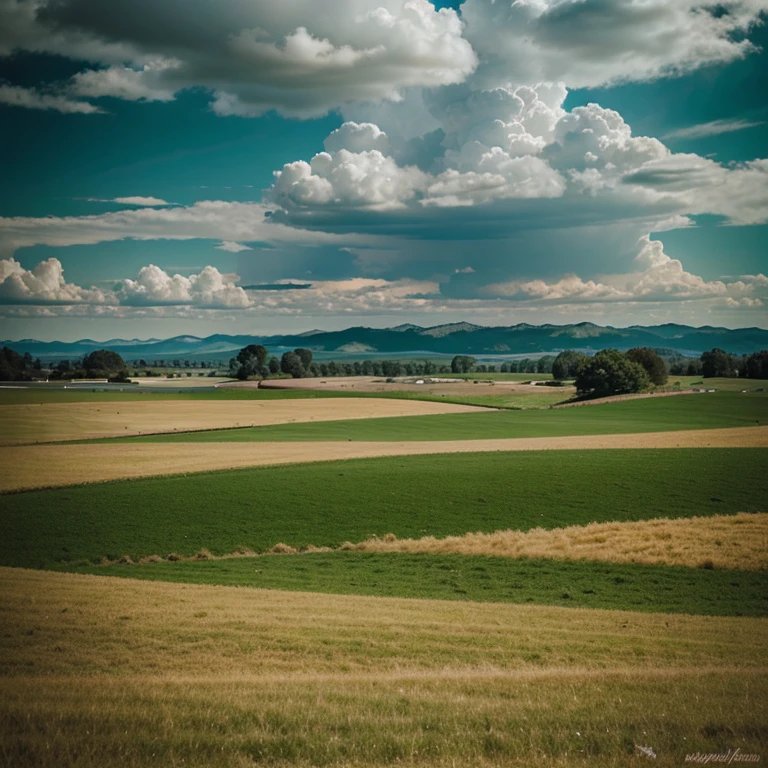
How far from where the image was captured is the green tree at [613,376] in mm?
118062

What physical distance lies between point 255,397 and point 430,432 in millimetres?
50932

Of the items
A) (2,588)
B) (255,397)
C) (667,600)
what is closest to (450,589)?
(667,600)

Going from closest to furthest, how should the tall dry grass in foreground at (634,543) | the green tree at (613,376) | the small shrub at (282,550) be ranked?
1. the tall dry grass in foreground at (634,543)
2. the small shrub at (282,550)
3. the green tree at (613,376)

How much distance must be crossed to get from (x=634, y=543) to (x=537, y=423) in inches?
2232

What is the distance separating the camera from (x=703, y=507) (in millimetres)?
35188

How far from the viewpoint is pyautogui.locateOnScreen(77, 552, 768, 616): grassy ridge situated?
19750 millimetres

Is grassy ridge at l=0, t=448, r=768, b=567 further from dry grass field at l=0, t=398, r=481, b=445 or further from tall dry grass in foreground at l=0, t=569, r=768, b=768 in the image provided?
dry grass field at l=0, t=398, r=481, b=445

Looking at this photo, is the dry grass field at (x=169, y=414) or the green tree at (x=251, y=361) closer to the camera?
the dry grass field at (x=169, y=414)

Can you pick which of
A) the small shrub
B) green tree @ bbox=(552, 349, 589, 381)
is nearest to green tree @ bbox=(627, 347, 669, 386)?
green tree @ bbox=(552, 349, 589, 381)

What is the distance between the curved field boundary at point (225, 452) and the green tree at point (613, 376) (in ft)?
161

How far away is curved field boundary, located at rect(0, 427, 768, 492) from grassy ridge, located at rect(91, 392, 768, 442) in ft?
19.8

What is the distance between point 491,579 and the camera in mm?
22562

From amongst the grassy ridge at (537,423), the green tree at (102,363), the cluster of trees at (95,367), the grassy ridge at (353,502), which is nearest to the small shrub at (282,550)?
the grassy ridge at (353,502)

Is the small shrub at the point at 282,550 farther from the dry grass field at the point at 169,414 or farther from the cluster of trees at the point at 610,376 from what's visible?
the cluster of trees at the point at 610,376
